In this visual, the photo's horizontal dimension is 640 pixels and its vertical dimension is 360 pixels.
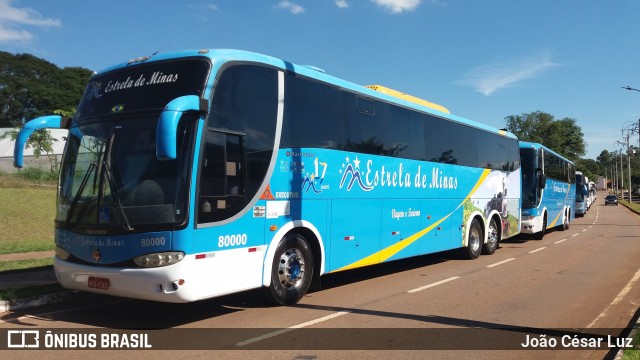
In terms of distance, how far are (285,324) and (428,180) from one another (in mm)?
6326

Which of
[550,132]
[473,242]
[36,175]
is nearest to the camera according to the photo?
[473,242]

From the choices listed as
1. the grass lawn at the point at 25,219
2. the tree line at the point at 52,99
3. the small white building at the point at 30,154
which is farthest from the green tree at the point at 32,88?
the grass lawn at the point at 25,219

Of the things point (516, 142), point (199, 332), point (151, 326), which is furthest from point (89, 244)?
point (516, 142)

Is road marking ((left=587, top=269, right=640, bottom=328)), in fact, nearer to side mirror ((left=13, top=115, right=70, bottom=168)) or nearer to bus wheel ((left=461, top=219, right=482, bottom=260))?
bus wheel ((left=461, top=219, right=482, bottom=260))

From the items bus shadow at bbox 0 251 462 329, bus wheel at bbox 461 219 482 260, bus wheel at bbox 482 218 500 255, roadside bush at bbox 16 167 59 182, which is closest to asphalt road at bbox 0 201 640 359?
bus shadow at bbox 0 251 462 329

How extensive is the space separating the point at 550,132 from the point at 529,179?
80.2 m

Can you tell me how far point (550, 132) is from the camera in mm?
93500

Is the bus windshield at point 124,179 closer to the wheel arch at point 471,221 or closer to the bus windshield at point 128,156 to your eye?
the bus windshield at point 128,156

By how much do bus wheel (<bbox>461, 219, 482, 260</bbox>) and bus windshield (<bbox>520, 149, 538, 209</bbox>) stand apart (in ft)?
20.1

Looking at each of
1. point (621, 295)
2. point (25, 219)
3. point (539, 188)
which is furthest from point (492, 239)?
point (25, 219)

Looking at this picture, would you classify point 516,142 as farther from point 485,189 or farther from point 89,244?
point 89,244

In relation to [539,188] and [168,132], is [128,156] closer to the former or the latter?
[168,132]

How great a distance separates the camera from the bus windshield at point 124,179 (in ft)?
21.0

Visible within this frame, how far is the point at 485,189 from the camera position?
50.5 feet
